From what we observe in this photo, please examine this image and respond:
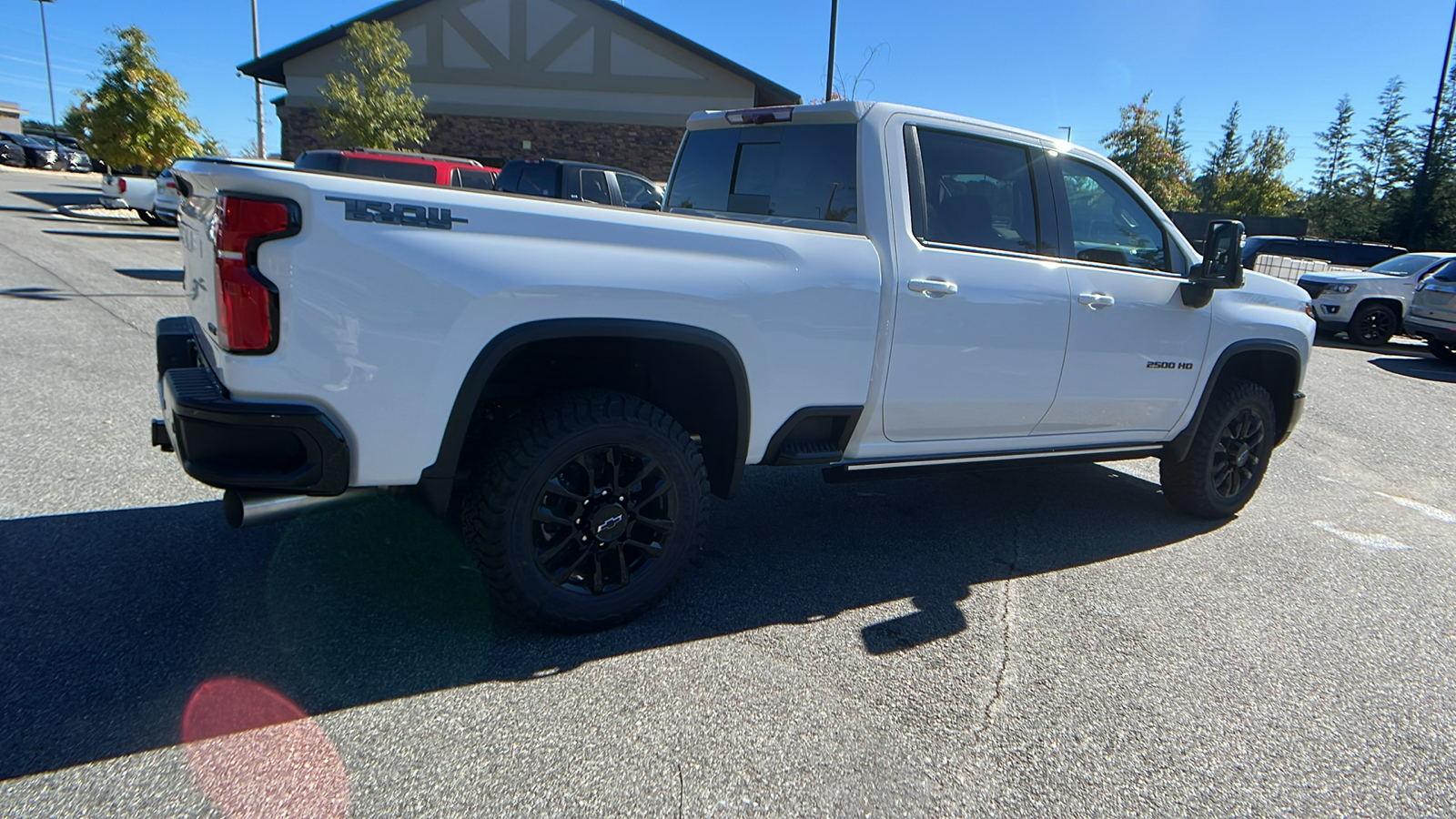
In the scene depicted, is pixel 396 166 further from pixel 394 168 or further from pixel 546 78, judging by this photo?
pixel 546 78

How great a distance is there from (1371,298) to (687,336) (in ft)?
52.7

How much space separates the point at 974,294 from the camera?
12.5 feet

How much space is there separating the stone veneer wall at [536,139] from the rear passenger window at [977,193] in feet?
72.5

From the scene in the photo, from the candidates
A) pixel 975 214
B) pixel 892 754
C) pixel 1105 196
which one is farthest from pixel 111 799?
pixel 1105 196

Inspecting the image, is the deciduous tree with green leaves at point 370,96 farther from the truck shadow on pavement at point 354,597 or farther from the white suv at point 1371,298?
the white suv at point 1371,298

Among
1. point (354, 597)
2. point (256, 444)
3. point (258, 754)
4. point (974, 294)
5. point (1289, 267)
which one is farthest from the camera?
point (1289, 267)

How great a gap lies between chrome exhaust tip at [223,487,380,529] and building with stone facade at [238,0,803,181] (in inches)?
928

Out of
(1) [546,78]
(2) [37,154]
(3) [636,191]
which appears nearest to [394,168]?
(3) [636,191]

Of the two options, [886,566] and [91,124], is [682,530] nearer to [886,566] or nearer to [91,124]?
[886,566]

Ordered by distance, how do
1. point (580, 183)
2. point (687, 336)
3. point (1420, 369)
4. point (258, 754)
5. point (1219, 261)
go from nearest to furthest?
point (258, 754)
point (687, 336)
point (1219, 261)
point (580, 183)
point (1420, 369)

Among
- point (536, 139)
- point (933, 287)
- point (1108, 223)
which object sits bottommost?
point (933, 287)

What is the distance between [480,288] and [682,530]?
1.19 metres

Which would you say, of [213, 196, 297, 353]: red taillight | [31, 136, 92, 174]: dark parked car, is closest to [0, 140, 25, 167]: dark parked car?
[31, 136, 92, 174]: dark parked car

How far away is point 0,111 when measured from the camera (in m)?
72.4
